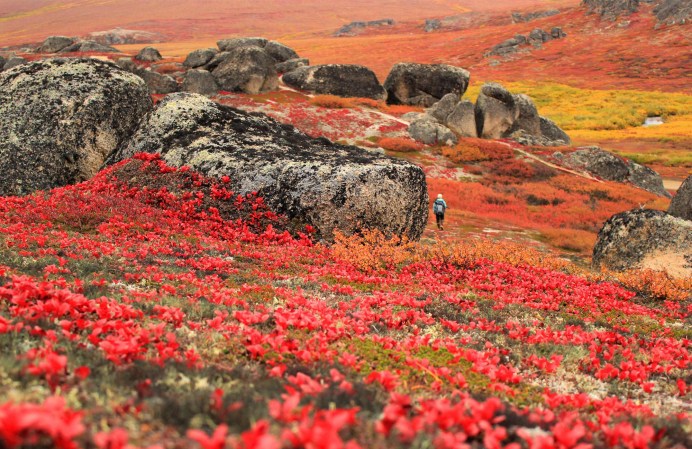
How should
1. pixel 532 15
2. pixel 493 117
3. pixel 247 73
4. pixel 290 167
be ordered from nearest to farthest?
pixel 290 167, pixel 493 117, pixel 247 73, pixel 532 15

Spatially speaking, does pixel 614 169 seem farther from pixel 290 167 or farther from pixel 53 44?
pixel 53 44

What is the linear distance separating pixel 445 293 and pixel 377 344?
5532 mm

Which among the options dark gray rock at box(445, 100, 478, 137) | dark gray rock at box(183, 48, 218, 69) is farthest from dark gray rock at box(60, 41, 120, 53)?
dark gray rock at box(445, 100, 478, 137)

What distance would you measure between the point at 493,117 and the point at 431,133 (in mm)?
11559

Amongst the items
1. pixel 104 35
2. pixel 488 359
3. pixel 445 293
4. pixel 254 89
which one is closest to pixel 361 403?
pixel 488 359

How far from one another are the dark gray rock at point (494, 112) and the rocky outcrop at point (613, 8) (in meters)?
102

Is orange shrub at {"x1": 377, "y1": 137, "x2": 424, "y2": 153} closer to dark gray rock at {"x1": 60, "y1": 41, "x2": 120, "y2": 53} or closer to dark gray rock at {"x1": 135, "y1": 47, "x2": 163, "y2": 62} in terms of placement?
dark gray rock at {"x1": 135, "y1": 47, "x2": 163, "y2": 62}

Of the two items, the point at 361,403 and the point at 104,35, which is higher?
the point at 104,35

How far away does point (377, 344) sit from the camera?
7398 millimetres

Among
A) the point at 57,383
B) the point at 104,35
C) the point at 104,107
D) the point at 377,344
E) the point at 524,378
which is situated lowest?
the point at 524,378

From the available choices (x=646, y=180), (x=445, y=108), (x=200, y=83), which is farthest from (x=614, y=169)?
(x=200, y=83)

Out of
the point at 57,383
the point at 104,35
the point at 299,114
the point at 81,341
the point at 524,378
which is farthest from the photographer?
the point at 104,35

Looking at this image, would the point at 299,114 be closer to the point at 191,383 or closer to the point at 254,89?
the point at 254,89

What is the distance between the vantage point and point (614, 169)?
55.1 meters
